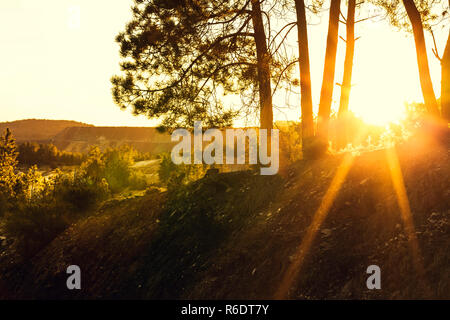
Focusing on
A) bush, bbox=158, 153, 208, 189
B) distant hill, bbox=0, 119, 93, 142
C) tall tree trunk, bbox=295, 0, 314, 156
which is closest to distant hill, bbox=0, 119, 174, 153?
distant hill, bbox=0, 119, 93, 142

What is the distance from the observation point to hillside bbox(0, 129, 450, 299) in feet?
15.5

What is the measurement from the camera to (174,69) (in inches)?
449

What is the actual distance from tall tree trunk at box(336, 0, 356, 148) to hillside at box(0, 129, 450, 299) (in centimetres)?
283

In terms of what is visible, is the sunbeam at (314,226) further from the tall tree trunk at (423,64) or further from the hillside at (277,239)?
the tall tree trunk at (423,64)

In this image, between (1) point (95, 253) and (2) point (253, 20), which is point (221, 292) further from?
(2) point (253, 20)

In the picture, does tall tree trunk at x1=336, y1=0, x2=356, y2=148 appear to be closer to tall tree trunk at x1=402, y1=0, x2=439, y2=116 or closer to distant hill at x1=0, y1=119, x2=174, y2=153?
tall tree trunk at x1=402, y1=0, x2=439, y2=116

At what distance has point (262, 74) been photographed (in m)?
10.6

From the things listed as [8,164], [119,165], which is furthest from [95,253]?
[119,165]

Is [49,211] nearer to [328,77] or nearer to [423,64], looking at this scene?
[328,77]

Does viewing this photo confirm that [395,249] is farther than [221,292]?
No

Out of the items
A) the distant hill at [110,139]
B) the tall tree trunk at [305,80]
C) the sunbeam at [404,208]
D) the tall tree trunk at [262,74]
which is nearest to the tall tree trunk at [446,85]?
the sunbeam at [404,208]

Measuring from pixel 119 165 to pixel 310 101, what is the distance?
15.0m

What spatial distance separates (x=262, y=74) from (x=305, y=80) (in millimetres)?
1375
